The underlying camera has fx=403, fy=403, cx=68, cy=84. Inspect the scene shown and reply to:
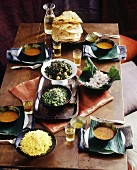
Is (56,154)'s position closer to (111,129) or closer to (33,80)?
(111,129)

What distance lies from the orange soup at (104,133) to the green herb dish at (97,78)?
0.40 meters

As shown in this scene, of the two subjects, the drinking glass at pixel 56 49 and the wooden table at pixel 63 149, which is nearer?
the wooden table at pixel 63 149

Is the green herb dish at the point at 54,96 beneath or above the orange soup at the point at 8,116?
above

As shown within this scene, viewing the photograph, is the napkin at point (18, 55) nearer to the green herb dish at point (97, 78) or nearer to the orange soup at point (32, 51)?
the orange soup at point (32, 51)

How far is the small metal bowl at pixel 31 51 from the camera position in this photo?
330 cm

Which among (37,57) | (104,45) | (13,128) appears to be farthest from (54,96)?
(104,45)

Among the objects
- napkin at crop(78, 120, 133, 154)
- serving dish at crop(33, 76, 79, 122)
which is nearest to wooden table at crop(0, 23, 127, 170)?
napkin at crop(78, 120, 133, 154)

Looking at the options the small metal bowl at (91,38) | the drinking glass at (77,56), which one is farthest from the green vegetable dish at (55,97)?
the small metal bowl at (91,38)

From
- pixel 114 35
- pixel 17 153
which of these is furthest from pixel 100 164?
pixel 114 35

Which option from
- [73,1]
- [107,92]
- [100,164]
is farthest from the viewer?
[73,1]

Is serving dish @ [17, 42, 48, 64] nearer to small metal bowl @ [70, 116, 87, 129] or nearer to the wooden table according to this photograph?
the wooden table

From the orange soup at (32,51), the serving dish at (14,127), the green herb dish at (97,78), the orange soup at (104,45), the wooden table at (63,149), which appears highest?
the green herb dish at (97,78)

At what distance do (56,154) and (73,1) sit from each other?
2.49 meters

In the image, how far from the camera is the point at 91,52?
3365mm
